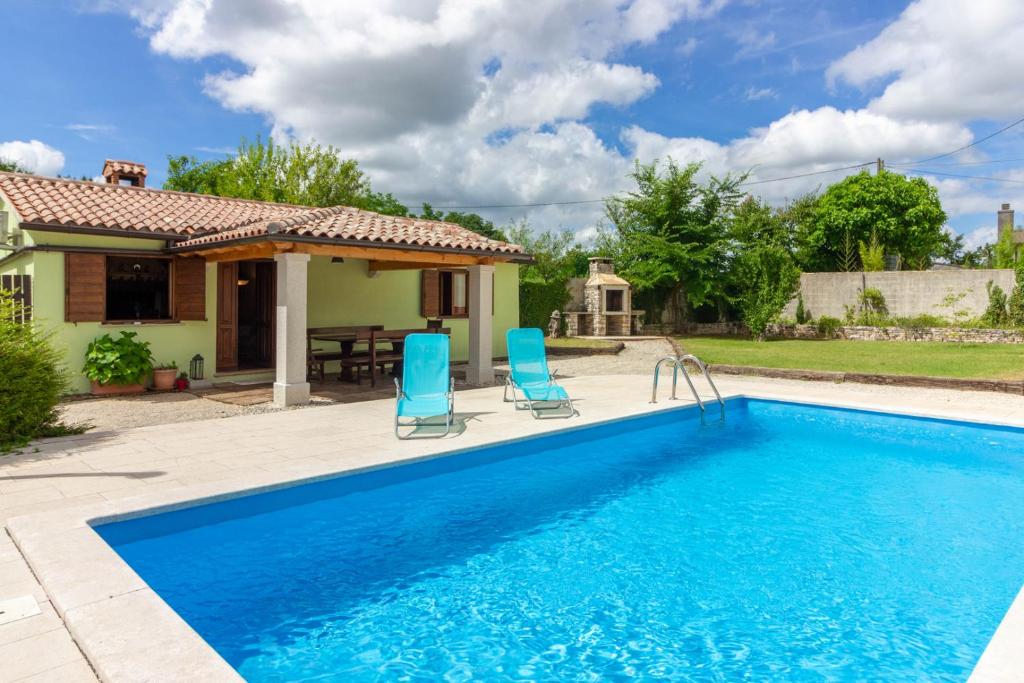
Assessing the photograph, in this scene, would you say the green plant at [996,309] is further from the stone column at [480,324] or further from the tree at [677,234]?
the stone column at [480,324]

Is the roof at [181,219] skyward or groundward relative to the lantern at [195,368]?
skyward

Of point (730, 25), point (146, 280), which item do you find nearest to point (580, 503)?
point (146, 280)

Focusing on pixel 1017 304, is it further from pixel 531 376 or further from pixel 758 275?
pixel 531 376

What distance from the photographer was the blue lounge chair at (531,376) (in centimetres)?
920

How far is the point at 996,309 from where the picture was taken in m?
20.9

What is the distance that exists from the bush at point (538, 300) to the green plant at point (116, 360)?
13489 mm

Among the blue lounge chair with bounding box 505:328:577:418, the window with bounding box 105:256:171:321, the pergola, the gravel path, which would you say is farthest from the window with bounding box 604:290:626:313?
the gravel path

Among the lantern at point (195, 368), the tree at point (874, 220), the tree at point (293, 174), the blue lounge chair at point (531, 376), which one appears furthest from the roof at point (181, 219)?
the tree at point (874, 220)

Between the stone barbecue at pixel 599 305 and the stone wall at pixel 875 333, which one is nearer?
the stone wall at pixel 875 333

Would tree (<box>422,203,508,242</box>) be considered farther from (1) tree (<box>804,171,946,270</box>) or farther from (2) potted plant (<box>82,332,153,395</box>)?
(2) potted plant (<box>82,332,153,395</box>)

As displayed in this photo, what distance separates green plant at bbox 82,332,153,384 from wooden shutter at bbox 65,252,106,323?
48cm

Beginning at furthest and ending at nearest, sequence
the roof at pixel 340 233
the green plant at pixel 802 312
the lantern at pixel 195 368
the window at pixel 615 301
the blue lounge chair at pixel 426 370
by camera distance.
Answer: the green plant at pixel 802 312 → the window at pixel 615 301 → the lantern at pixel 195 368 → the roof at pixel 340 233 → the blue lounge chair at pixel 426 370

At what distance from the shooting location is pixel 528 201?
3841 centimetres

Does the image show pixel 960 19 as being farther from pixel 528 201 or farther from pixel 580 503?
pixel 528 201
